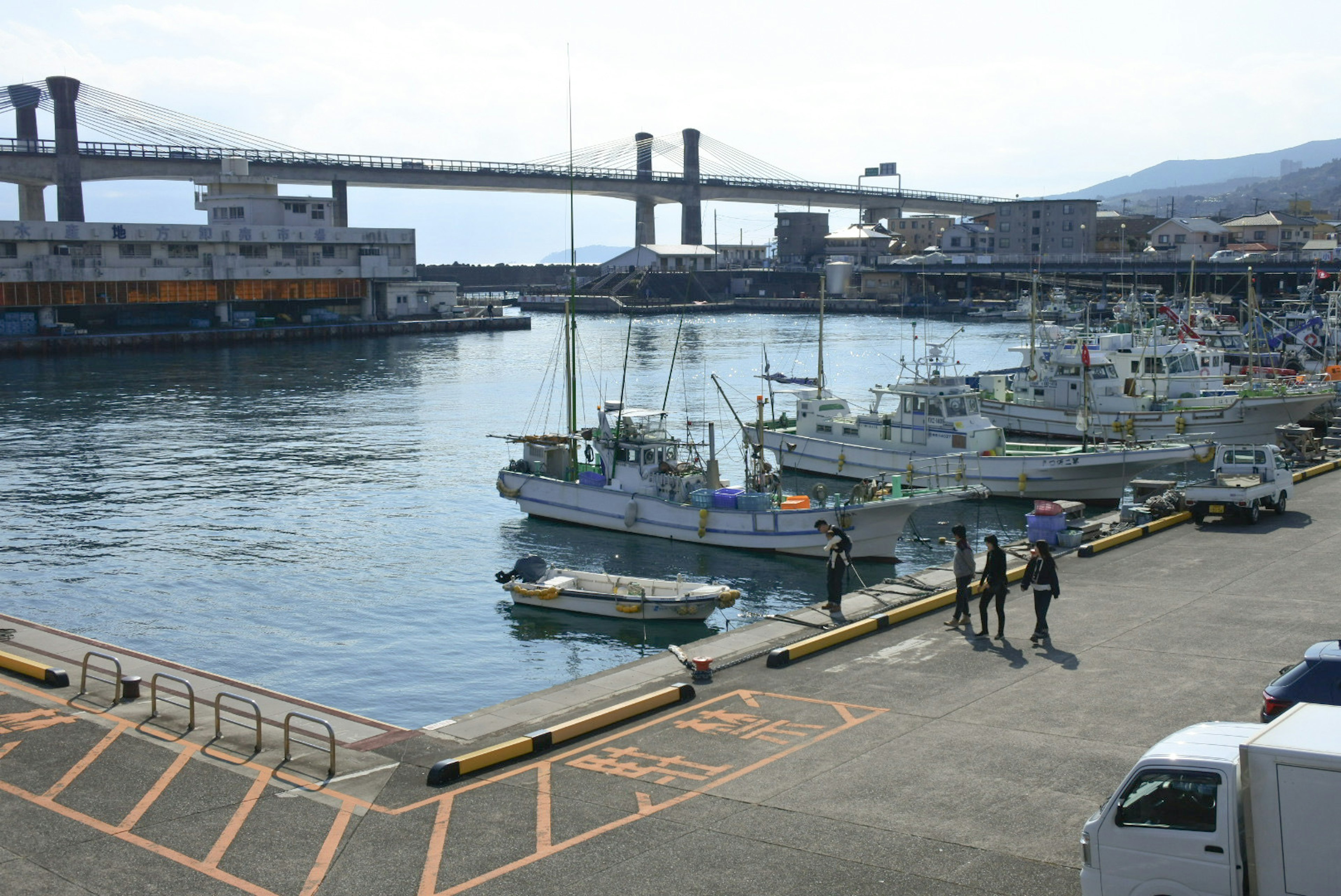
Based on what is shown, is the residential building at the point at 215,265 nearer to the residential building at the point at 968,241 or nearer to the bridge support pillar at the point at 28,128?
the bridge support pillar at the point at 28,128

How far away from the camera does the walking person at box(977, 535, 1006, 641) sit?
58.8 ft

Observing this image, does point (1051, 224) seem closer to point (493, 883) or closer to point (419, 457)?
point (419, 457)

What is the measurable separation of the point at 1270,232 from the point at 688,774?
173131 millimetres

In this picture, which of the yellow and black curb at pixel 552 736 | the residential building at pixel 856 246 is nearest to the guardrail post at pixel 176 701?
the yellow and black curb at pixel 552 736

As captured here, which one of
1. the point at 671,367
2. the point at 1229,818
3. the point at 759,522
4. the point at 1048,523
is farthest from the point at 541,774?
the point at 671,367

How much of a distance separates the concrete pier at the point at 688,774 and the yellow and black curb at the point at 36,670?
5.3 inches

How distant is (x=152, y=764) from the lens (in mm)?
13734

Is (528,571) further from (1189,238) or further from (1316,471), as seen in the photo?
(1189,238)

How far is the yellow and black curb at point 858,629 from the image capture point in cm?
1734

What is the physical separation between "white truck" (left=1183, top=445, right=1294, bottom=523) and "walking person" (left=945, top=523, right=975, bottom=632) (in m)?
10.6

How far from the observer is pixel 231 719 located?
1548 centimetres

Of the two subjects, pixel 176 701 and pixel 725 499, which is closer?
pixel 176 701

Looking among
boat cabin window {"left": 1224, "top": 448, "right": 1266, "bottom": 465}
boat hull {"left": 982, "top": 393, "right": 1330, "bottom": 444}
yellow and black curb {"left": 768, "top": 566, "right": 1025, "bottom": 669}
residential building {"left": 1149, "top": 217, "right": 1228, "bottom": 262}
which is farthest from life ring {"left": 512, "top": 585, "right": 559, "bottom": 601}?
residential building {"left": 1149, "top": 217, "right": 1228, "bottom": 262}

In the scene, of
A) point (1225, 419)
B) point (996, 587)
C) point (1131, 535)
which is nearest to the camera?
point (996, 587)
